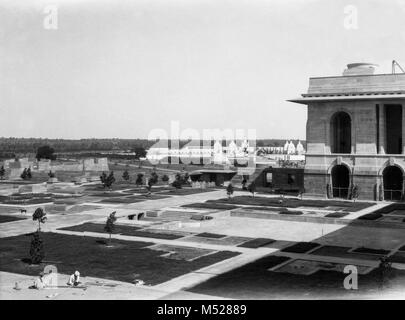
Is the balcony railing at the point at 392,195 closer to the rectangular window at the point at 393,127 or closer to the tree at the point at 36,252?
the rectangular window at the point at 393,127

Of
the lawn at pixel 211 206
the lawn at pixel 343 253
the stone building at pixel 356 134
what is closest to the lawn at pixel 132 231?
the lawn at pixel 343 253

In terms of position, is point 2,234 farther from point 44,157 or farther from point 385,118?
point 44,157

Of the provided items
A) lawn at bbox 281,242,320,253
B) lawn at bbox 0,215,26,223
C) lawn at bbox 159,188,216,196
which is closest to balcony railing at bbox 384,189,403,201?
lawn at bbox 159,188,216,196

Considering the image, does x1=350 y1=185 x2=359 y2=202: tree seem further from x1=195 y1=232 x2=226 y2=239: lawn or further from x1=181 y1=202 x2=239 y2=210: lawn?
x1=195 y1=232 x2=226 y2=239: lawn
